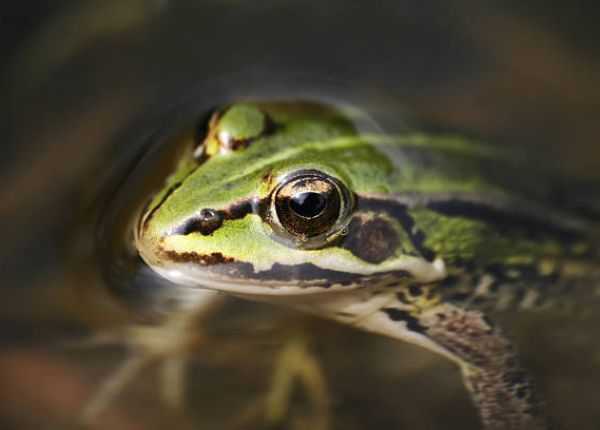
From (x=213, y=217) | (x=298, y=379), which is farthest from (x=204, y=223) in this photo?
(x=298, y=379)

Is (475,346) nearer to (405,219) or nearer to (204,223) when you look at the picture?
(405,219)

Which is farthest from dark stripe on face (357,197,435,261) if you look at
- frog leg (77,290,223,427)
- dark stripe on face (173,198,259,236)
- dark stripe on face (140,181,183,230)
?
frog leg (77,290,223,427)

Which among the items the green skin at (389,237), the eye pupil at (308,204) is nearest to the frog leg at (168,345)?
the green skin at (389,237)

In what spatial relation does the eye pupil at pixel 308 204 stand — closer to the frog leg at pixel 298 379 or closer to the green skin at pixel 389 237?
the green skin at pixel 389 237

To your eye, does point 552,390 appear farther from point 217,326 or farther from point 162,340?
point 162,340

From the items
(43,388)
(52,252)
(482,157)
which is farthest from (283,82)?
(43,388)

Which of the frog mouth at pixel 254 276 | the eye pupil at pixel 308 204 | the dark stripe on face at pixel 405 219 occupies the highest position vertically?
the dark stripe on face at pixel 405 219
